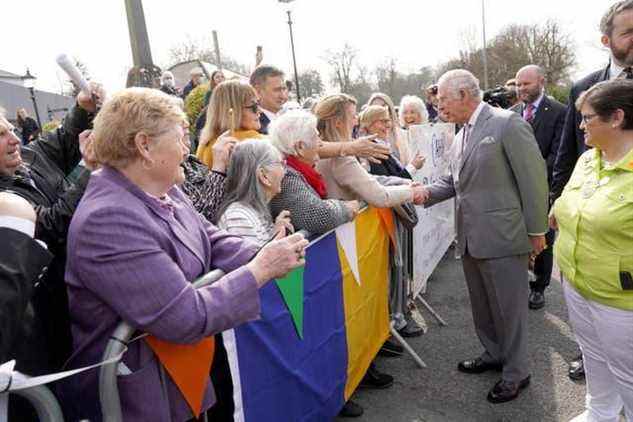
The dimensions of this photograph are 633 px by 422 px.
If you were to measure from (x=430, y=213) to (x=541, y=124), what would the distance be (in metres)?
1.69

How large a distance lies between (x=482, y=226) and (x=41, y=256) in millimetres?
2712

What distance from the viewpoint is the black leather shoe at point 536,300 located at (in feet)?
15.3

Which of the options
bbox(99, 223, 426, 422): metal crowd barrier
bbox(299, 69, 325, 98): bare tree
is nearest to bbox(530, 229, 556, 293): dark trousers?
bbox(99, 223, 426, 422): metal crowd barrier

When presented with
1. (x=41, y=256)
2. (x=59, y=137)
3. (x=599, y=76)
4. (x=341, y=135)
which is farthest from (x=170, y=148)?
(x=599, y=76)

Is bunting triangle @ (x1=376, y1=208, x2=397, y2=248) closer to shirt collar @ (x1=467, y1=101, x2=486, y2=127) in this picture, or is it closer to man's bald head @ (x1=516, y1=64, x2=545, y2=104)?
shirt collar @ (x1=467, y1=101, x2=486, y2=127)

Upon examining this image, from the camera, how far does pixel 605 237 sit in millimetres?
2307

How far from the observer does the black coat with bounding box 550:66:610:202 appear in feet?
11.3

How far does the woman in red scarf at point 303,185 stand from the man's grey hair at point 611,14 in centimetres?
197

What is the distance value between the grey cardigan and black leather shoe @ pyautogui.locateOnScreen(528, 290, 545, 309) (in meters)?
2.90

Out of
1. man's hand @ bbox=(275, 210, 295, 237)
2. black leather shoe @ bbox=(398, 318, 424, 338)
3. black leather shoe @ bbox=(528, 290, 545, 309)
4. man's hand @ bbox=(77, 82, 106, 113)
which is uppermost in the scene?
man's hand @ bbox=(77, 82, 106, 113)

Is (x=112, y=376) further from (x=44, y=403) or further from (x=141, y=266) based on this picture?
(x=141, y=266)

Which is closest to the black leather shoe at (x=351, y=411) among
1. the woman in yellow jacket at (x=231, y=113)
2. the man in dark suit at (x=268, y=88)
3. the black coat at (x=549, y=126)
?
the woman in yellow jacket at (x=231, y=113)

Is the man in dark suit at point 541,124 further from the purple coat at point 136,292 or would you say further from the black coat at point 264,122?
the purple coat at point 136,292

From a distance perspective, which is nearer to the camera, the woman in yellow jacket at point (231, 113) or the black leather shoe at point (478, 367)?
the woman in yellow jacket at point (231, 113)
